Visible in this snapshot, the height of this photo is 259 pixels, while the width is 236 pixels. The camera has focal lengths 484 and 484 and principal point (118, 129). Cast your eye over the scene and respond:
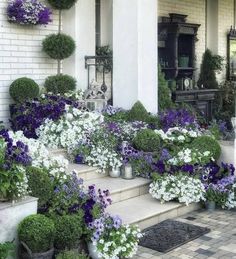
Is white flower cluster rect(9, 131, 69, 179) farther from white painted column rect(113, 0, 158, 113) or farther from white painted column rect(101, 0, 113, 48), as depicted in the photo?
white painted column rect(101, 0, 113, 48)

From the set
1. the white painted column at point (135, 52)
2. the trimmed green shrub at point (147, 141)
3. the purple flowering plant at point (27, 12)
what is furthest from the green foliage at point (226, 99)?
the purple flowering plant at point (27, 12)

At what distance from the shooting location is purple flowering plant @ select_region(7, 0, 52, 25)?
647 cm

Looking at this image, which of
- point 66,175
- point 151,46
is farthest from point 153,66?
point 66,175

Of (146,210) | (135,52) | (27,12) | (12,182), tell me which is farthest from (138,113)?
(12,182)

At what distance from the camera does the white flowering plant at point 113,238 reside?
147 inches

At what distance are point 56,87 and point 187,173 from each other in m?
2.59

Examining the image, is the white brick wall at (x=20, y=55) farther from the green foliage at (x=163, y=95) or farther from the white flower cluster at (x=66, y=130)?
the green foliage at (x=163, y=95)

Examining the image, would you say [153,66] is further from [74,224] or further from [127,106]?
[74,224]

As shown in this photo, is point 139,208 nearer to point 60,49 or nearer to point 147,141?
point 147,141

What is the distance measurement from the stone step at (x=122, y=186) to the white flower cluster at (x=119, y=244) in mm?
1169

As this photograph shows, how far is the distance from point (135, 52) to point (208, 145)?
1.98 meters

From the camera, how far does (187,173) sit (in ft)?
17.0

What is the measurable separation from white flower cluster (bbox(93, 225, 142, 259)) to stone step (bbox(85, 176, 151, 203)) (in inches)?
46.0

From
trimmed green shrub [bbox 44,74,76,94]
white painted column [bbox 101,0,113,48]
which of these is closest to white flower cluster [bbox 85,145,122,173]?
trimmed green shrub [bbox 44,74,76,94]
